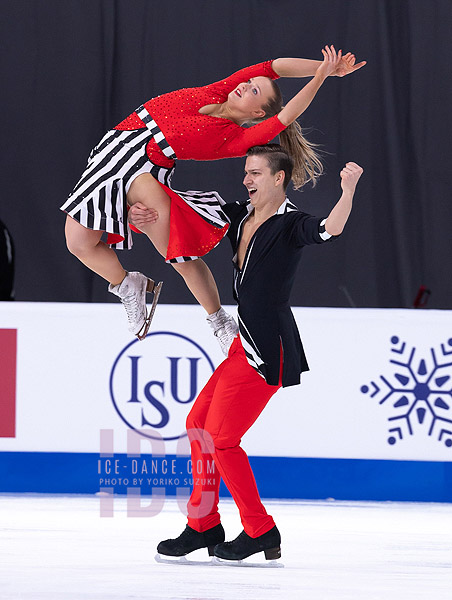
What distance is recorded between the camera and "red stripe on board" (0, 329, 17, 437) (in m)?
4.49

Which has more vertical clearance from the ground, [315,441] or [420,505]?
[315,441]

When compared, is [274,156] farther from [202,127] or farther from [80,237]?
[80,237]

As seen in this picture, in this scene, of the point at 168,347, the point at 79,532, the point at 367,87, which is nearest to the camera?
the point at 79,532

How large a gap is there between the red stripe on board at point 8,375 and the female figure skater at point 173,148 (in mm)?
1904

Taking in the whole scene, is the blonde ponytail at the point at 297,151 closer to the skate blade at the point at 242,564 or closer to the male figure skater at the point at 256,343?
the male figure skater at the point at 256,343

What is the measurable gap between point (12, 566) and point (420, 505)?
2.32 m

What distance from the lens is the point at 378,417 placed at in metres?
4.47

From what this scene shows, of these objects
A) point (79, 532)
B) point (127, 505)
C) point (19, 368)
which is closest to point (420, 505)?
point (127, 505)

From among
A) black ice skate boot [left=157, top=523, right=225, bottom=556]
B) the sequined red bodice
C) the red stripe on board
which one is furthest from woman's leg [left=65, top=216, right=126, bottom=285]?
the red stripe on board

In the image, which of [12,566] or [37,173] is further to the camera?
[37,173]

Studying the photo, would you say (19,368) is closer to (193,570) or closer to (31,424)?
(31,424)

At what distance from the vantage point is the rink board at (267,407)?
446cm

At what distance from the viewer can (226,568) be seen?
2.92 m

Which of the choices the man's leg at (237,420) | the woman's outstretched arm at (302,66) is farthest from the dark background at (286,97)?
the woman's outstretched arm at (302,66)
